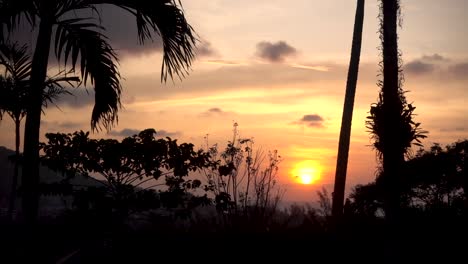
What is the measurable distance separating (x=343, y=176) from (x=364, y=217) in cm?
482

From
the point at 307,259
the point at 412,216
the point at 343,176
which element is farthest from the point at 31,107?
the point at 343,176

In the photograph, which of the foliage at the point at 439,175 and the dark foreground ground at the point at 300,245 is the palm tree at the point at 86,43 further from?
the foliage at the point at 439,175

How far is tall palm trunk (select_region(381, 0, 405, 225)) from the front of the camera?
8.89 meters

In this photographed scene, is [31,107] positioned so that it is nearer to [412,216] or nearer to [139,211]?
[139,211]

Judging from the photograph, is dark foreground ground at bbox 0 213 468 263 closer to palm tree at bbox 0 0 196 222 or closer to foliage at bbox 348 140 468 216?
palm tree at bbox 0 0 196 222

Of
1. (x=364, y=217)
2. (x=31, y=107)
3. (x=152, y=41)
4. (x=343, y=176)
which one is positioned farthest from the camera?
(x=343, y=176)

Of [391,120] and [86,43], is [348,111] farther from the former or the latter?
[86,43]

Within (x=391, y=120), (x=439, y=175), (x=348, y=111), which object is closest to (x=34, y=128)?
(x=391, y=120)

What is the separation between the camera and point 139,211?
10.9m

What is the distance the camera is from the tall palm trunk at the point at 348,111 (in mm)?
13328

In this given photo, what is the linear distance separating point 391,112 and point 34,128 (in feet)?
19.9

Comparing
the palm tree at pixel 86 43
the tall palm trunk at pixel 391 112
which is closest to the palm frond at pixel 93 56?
the palm tree at pixel 86 43

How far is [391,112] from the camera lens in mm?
9445

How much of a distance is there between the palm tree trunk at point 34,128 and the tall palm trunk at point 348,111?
27.9ft
